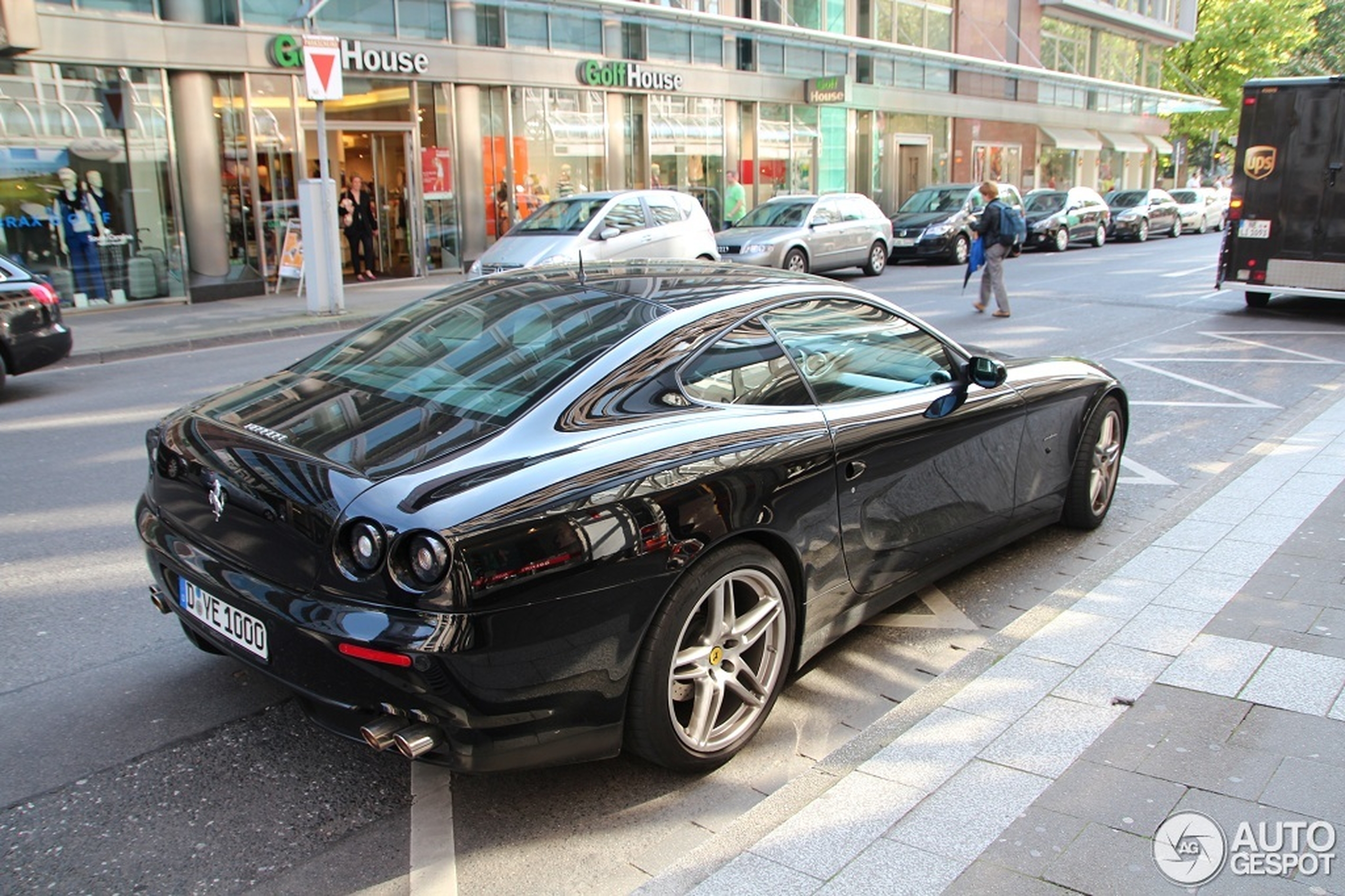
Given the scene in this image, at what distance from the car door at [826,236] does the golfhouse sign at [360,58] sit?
7755 mm

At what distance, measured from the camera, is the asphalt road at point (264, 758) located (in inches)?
122

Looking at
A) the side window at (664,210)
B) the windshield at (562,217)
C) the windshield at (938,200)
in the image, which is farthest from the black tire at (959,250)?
the windshield at (562,217)

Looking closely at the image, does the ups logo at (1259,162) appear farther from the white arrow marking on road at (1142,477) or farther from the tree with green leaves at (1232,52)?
the tree with green leaves at (1232,52)

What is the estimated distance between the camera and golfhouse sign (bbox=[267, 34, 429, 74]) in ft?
59.7

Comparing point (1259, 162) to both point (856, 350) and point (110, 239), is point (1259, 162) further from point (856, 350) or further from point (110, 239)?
point (110, 239)

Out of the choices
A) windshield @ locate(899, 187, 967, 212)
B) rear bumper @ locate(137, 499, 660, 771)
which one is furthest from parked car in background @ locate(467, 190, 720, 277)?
rear bumper @ locate(137, 499, 660, 771)

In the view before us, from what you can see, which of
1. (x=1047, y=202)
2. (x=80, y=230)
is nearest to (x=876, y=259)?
(x=1047, y=202)

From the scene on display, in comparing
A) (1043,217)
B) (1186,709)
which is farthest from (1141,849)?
(1043,217)

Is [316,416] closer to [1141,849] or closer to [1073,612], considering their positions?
[1141,849]

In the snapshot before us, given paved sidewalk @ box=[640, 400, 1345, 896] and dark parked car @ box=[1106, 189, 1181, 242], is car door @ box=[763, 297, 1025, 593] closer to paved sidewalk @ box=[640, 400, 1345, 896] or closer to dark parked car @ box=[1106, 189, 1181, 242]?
paved sidewalk @ box=[640, 400, 1345, 896]

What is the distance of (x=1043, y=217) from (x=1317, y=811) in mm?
27705

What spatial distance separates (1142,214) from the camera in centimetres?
3350

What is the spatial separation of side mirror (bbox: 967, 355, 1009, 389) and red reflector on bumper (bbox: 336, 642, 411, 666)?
2800 mm

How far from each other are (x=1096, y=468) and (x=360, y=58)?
17.3 m
